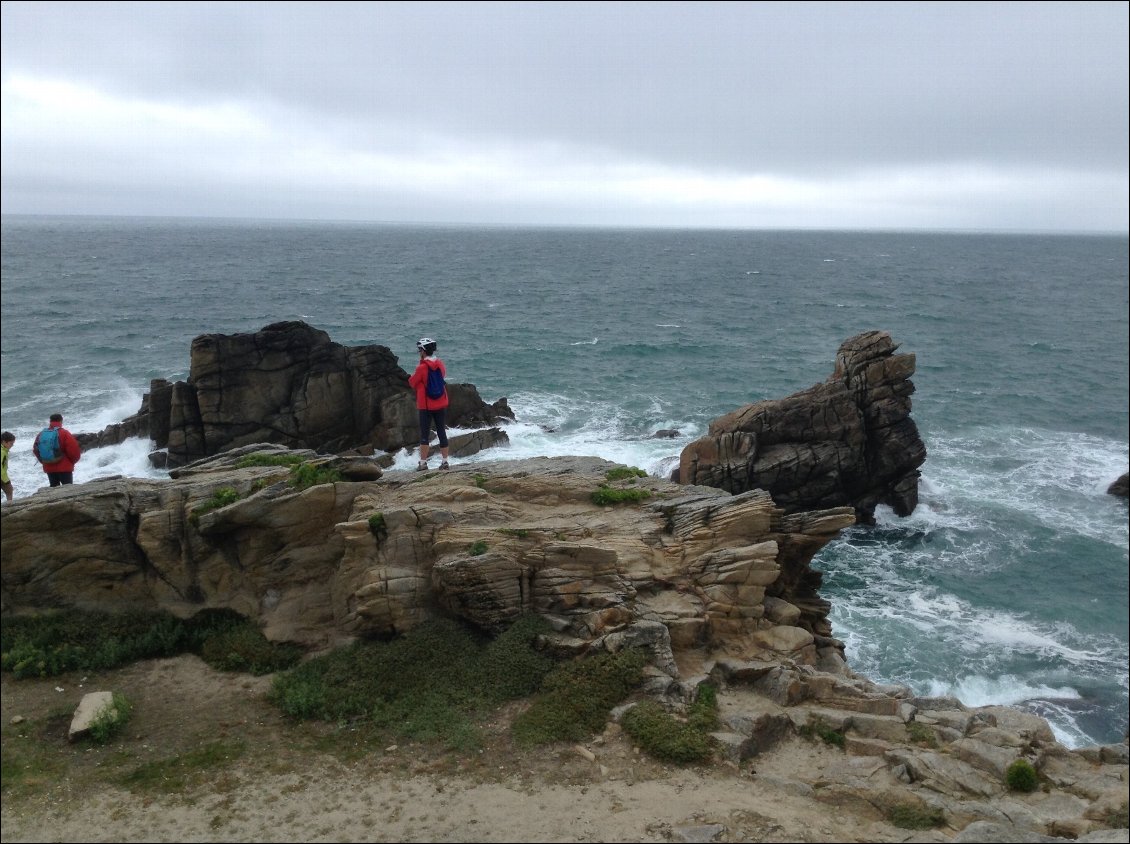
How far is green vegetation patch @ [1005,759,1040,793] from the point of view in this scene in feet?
41.5

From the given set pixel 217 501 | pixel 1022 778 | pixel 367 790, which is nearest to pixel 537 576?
pixel 367 790

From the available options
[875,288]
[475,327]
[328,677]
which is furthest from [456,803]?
[875,288]

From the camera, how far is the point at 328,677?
15125 mm

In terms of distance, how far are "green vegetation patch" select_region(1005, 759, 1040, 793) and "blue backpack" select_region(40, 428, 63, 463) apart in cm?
2189

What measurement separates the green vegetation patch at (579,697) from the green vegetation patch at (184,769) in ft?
16.6

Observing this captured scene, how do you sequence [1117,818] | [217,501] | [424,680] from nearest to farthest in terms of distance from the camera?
[1117,818], [424,680], [217,501]

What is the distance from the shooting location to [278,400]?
38.8m

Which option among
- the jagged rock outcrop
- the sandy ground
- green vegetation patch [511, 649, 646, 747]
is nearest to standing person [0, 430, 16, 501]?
the sandy ground

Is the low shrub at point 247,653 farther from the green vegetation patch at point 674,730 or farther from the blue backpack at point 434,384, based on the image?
the green vegetation patch at point 674,730

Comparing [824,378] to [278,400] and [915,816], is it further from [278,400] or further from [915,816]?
[915,816]

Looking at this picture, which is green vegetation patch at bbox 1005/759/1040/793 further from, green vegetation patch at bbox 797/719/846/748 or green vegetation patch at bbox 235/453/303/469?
green vegetation patch at bbox 235/453/303/469

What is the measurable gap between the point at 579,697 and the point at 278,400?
2960 cm

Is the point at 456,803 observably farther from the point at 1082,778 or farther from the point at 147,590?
the point at 1082,778

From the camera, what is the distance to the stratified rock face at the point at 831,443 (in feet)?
113
